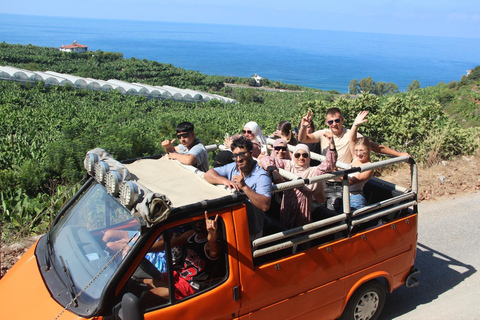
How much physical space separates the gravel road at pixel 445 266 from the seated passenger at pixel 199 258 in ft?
9.49

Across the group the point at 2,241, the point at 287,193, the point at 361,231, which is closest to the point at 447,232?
the point at 361,231

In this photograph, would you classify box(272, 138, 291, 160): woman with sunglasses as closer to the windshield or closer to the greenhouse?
the windshield

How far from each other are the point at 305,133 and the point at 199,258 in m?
3.42

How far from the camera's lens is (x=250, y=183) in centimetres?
404

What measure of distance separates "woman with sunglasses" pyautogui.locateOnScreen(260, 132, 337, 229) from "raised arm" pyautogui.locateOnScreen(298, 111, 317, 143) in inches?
48.0

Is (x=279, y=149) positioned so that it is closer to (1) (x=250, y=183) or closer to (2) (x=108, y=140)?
(1) (x=250, y=183)

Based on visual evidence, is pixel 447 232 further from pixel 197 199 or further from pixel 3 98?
pixel 3 98

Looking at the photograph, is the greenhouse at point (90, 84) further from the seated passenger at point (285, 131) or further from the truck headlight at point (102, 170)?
the truck headlight at point (102, 170)

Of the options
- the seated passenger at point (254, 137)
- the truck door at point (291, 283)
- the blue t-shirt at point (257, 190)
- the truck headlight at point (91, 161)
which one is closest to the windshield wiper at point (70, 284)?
the truck headlight at point (91, 161)

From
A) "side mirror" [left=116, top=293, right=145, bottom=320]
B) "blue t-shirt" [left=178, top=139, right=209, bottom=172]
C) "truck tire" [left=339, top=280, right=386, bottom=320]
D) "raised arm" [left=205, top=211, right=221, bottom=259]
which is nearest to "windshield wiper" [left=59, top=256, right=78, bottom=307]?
"side mirror" [left=116, top=293, right=145, bottom=320]

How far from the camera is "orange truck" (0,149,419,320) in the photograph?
123 inches

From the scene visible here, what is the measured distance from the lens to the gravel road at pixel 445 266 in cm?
536

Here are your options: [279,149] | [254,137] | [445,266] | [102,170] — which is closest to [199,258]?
[102,170]

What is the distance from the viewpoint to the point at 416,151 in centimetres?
1195
